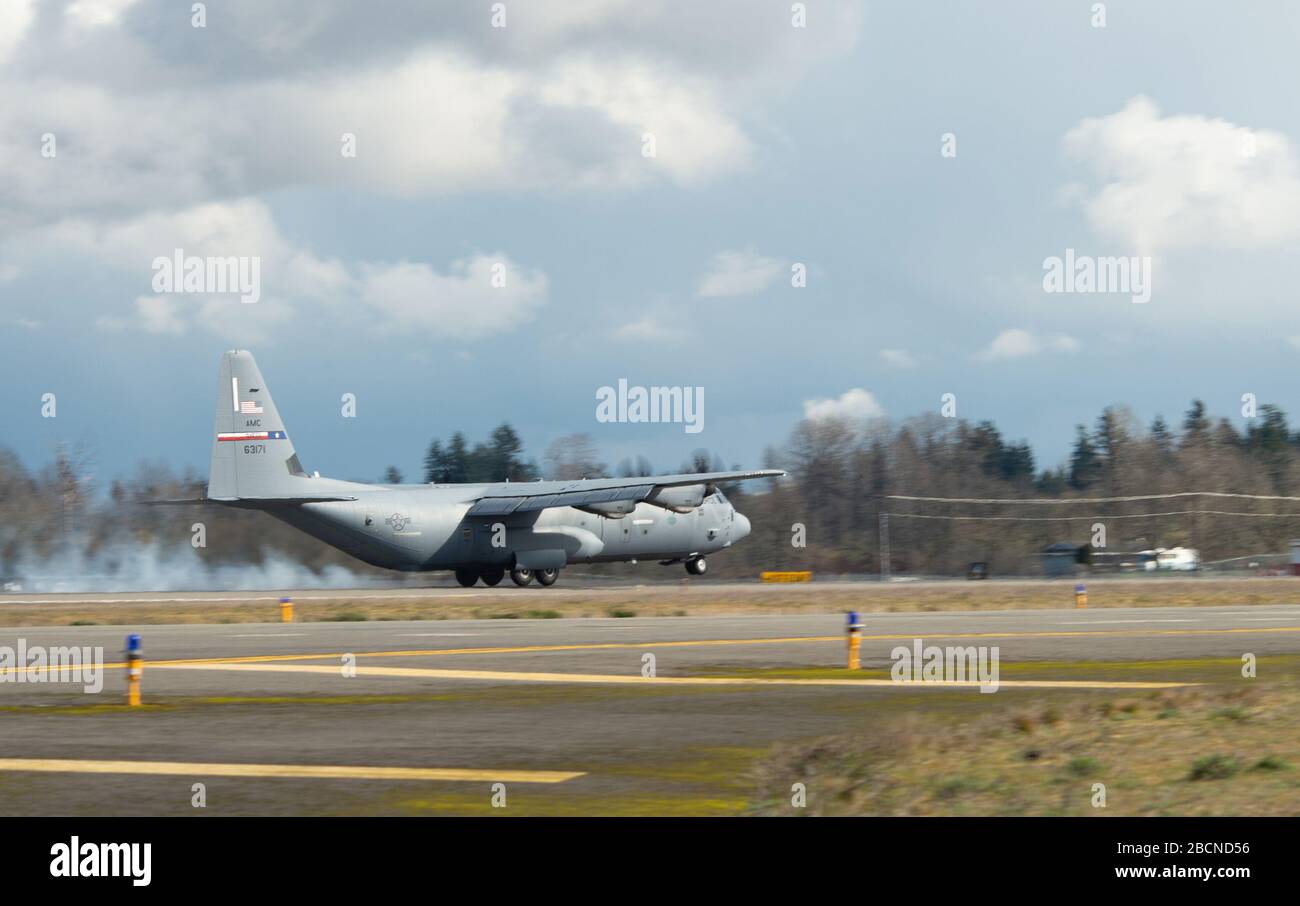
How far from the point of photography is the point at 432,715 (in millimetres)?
16766

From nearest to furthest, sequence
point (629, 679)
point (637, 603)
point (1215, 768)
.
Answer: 1. point (1215, 768)
2. point (629, 679)
3. point (637, 603)

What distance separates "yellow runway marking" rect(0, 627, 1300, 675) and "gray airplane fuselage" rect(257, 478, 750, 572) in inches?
851

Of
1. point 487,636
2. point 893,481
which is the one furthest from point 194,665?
point 893,481

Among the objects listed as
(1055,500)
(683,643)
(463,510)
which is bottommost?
(683,643)

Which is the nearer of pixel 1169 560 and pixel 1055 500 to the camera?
pixel 1169 560

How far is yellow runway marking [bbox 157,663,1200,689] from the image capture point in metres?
19.0

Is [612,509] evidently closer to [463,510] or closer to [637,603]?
[463,510]

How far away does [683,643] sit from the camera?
27.8 m

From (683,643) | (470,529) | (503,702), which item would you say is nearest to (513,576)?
(470,529)

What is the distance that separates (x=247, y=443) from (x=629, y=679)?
96.7 ft

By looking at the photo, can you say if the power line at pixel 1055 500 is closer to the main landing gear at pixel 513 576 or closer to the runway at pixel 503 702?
the main landing gear at pixel 513 576
